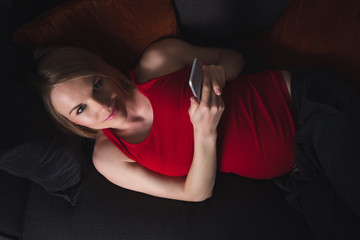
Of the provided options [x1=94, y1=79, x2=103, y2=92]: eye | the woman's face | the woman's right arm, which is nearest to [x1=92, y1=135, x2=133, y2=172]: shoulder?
the woman's right arm

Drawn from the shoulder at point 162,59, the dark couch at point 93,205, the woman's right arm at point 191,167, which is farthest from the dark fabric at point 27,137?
the shoulder at point 162,59

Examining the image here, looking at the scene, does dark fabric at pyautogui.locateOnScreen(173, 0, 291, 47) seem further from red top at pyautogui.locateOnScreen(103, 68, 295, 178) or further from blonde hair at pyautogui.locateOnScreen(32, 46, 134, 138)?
blonde hair at pyautogui.locateOnScreen(32, 46, 134, 138)

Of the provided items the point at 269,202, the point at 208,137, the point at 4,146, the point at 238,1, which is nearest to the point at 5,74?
the point at 4,146

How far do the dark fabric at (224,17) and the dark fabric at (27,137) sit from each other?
77 centimetres

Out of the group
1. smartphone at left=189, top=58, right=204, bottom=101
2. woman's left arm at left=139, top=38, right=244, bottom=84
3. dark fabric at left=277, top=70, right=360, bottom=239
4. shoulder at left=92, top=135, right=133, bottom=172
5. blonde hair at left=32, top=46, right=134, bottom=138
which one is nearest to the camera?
smartphone at left=189, top=58, right=204, bottom=101

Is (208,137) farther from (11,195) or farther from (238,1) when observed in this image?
(11,195)

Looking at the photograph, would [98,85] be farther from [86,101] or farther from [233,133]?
[233,133]

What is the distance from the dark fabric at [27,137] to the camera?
0.79 m

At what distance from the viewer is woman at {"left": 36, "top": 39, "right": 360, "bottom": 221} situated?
88 cm

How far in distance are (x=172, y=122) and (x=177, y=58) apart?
1.15 feet

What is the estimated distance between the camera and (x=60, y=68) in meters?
0.90

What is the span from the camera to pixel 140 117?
3.55 ft

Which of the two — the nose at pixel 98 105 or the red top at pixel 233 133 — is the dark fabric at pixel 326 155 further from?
the nose at pixel 98 105

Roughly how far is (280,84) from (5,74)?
1.11 metres
